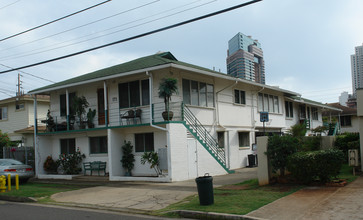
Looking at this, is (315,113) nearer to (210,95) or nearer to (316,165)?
(210,95)

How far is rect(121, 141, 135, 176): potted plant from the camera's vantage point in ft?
60.4

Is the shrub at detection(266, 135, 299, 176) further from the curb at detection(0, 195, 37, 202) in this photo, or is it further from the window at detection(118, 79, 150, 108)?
the curb at detection(0, 195, 37, 202)

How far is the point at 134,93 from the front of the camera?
738 inches

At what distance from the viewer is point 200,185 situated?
943 cm

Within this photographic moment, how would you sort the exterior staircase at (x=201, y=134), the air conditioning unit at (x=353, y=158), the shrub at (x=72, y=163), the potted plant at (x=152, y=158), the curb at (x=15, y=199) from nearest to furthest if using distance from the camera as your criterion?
the curb at (x=15, y=199)
the air conditioning unit at (x=353, y=158)
the potted plant at (x=152, y=158)
the exterior staircase at (x=201, y=134)
the shrub at (x=72, y=163)

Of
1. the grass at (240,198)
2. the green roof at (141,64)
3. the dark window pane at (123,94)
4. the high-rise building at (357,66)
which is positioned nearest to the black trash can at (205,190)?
the grass at (240,198)

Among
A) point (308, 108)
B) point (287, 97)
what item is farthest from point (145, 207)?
point (308, 108)

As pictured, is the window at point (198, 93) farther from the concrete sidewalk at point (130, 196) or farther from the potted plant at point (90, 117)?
the potted plant at point (90, 117)

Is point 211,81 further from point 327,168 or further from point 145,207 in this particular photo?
point 145,207

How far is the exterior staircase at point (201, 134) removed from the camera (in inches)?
685

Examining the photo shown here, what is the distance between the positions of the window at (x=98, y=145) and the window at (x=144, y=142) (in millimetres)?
2542

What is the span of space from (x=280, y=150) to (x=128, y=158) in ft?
29.5

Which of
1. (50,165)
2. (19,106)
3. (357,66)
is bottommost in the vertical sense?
(50,165)

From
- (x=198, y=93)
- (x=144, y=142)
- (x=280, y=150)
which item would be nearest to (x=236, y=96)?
(x=198, y=93)
